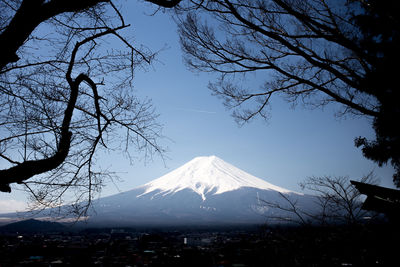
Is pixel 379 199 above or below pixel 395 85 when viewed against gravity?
below

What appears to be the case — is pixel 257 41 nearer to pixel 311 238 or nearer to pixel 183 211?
pixel 311 238

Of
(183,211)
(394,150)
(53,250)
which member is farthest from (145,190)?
(394,150)

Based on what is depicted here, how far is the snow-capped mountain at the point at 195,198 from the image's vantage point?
106m

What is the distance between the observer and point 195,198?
13275 centimetres

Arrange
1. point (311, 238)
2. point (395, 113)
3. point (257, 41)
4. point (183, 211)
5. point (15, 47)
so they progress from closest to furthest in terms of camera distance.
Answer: point (15, 47) → point (311, 238) → point (395, 113) → point (257, 41) → point (183, 211)

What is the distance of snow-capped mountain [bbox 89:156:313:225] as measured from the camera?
106m

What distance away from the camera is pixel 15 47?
5.50ft

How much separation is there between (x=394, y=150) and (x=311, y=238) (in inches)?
227

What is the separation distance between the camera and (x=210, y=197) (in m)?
137

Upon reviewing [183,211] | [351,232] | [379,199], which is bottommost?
[183,211]

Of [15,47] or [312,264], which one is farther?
[312,264]

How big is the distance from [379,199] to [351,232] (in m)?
0.64

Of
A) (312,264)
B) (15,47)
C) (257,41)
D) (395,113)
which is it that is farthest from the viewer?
(257,41)

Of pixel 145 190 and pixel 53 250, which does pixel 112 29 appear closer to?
pixel 53 250
